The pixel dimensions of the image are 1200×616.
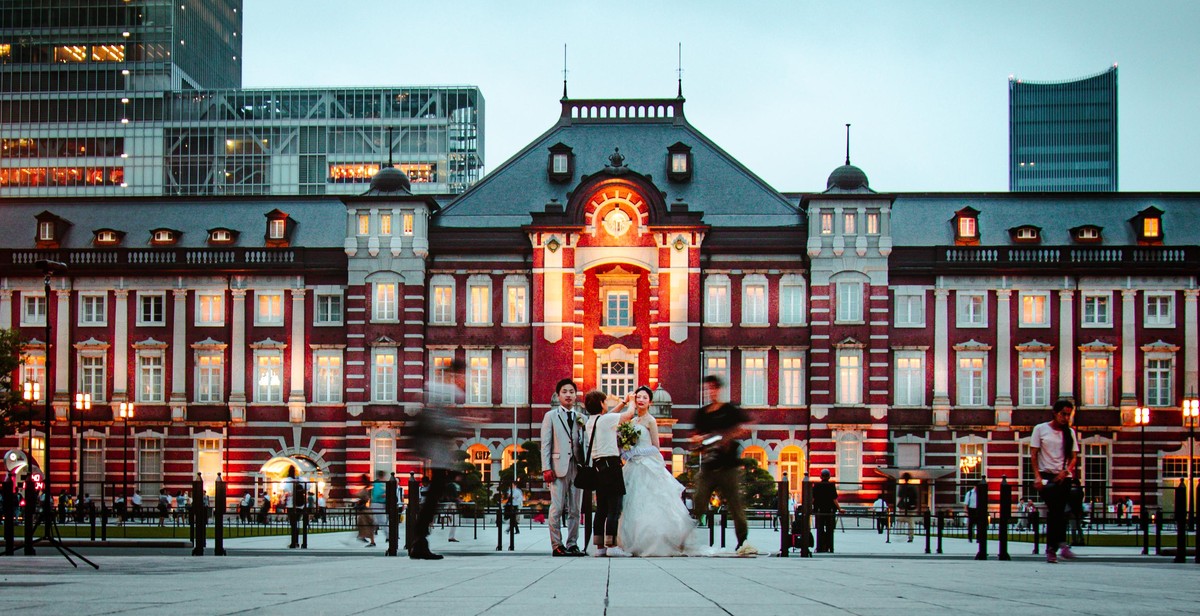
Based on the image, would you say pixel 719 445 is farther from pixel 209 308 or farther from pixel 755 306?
pixel 209 308

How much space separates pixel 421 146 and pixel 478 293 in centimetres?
5809

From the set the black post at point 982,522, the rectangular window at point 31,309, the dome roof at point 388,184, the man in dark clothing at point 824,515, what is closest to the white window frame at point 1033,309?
the dome roof at point 388,184

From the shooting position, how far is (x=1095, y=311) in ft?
182

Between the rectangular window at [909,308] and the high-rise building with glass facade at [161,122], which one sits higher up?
the high-rise building with glass facade at [161,122]

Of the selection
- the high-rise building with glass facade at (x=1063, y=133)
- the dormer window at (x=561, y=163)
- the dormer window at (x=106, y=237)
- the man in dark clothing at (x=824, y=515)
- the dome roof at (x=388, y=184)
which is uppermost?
the high-rise building with glass facade at (x=1063, y=133)

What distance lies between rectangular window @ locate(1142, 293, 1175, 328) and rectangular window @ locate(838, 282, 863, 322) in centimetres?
1145

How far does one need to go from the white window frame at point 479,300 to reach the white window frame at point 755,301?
10.2 m

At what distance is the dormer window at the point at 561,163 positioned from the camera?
5850cm

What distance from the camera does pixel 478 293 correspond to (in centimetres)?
5616

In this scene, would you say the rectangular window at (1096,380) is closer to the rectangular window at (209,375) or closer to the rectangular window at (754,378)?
the rectangular window at (754,378)

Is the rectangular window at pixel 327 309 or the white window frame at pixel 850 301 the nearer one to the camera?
the white window frame at pixel 850 301

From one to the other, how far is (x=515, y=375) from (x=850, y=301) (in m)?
13.5

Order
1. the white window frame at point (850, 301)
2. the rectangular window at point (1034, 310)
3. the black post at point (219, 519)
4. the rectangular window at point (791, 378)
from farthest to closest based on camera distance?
the rectangular window at point (1034, 310) → the rectangular window at point (791, 378) → the white window frame at point (850, 301) → the black post at point (219, 519)

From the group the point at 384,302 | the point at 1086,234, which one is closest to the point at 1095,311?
the point at 1086,234
